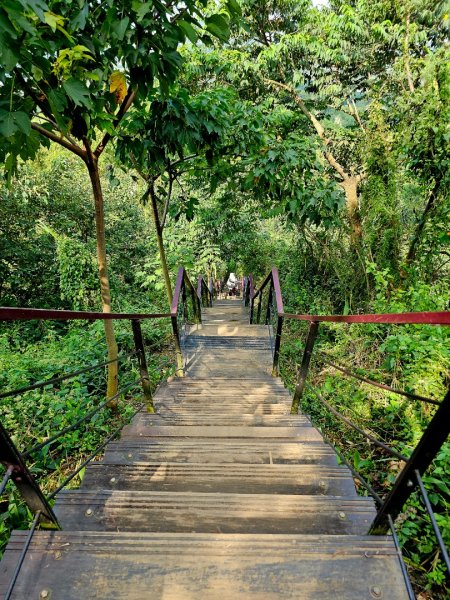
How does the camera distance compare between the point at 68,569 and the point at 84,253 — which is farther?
the point at 84,253

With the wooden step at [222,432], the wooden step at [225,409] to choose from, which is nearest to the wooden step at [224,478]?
the wooden step at [222,432]

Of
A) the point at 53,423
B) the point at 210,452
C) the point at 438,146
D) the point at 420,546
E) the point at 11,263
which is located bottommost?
the point at 420,546

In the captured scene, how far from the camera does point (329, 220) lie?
3562mm

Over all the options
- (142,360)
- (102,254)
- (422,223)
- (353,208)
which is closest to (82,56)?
(102,254)

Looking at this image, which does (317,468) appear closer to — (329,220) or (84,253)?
(329,220)

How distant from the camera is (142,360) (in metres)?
2.58

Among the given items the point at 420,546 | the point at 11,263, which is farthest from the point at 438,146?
the point at 11,263

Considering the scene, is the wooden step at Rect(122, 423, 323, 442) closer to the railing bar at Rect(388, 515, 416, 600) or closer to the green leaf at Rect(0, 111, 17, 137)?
the railing bar at Rect(388, 515, 416, 600)

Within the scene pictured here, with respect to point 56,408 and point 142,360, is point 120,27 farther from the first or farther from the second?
point 56,408

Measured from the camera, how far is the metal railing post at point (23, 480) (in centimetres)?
102

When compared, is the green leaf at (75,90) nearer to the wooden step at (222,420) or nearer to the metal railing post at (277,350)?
the wooden step at (222,420)

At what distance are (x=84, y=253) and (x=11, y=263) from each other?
1.89 meters

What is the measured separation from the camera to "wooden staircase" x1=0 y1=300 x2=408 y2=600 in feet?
3.35

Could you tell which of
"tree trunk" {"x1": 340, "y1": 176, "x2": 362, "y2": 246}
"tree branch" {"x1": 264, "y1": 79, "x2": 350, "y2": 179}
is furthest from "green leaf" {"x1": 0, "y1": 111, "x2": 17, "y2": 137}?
"tree branch" {"x1": 264, "y1": 79, "x2": 350, "y2": 179}
